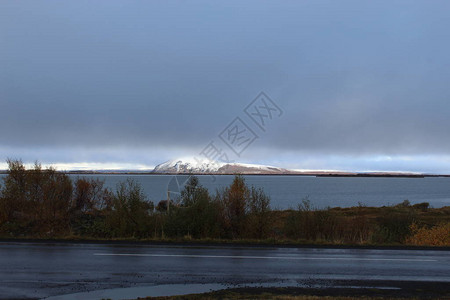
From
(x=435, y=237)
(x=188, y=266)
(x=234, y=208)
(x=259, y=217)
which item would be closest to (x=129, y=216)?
(x=234, y=208)

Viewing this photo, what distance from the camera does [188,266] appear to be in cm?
1088

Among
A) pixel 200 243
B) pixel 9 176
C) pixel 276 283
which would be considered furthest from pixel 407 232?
pixel 9 176

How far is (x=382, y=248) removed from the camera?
14703 mm

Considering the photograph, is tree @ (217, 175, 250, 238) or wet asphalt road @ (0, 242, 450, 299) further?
tree @ (217, 175, 250, 238)

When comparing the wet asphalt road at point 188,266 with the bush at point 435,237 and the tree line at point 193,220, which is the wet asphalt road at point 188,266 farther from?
the bush at point 435,237

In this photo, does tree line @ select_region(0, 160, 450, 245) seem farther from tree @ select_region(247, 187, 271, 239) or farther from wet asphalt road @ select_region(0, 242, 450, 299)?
wet asphalt road @ select_region(0, 242, 450, 299)

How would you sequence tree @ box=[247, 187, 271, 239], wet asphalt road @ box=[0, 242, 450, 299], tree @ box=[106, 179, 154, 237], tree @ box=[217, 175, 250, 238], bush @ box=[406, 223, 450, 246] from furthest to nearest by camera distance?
tree @ box=[217, 175, 250, 238] → tree @ box=[247, 187, 271, 239] → bush @ box=[406, 223, 450, 246] → tree @ box=[106, 179, 154, 237] → wet asphalt road @ box=[0, 242, 450, 299]

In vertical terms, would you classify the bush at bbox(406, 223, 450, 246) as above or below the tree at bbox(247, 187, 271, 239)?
below

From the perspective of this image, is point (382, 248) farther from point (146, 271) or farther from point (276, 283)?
point (146, 271)

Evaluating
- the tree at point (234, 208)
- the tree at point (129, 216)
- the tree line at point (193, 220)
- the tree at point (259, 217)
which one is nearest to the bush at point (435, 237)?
the tree line at point (193, 220)

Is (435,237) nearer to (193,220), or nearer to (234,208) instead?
(234,208)

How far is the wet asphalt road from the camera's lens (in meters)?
9.19

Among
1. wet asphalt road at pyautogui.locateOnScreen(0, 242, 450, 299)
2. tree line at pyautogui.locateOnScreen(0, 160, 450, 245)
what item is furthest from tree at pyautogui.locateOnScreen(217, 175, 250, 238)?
wet asphalt road at pyautogui.locateOnScreen(0, 242, 450, 299)

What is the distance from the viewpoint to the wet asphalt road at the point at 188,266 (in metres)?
9.19
